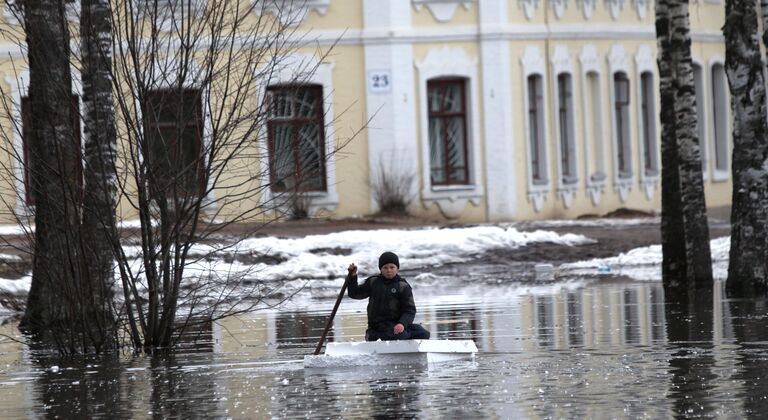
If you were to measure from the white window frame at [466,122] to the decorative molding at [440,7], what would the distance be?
711 mm

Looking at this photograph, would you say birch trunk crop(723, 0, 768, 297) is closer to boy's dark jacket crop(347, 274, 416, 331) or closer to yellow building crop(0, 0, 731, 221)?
boy's dark jacket crop(347, 274, 416, 331)

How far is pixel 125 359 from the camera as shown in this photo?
1839cm

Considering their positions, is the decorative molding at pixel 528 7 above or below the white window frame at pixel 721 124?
above

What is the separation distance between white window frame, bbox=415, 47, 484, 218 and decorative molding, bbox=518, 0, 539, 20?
1.75 m

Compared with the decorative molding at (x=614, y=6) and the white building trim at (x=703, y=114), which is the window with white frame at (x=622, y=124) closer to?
the decorative molding at (x=614, y=6)

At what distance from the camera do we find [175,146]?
18547mm

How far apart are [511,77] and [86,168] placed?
2410 cm

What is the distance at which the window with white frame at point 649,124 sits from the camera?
48.2m

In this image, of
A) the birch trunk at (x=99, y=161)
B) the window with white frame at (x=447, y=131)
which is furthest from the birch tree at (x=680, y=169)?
the window with white frame at (x=447, y=131)

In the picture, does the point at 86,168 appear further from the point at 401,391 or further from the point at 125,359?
the point at 401,391

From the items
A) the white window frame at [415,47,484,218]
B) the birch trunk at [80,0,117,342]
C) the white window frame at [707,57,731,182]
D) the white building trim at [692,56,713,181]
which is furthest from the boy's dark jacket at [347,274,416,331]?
the white window frame at [707,57,731,182]

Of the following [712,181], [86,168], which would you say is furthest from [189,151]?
[712,181]

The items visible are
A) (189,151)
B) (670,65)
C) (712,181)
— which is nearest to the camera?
(189,151)

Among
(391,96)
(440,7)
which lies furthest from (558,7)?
(391,96)
